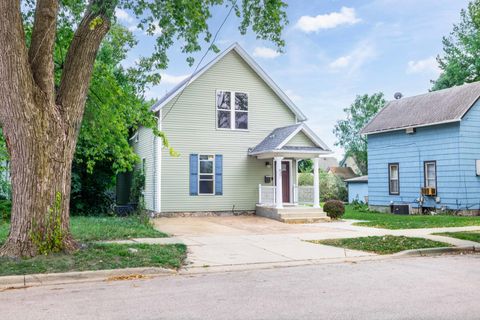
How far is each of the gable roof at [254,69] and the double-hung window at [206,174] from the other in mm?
2893

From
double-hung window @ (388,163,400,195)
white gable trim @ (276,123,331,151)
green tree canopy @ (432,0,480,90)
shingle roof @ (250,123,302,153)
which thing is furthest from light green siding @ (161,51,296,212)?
green tree canopy @ (432,0,480,90)

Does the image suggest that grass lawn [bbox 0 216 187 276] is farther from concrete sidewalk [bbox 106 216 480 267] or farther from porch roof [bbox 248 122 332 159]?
porch roof [bbox 248 122 332 159]

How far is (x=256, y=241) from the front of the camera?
12.0m

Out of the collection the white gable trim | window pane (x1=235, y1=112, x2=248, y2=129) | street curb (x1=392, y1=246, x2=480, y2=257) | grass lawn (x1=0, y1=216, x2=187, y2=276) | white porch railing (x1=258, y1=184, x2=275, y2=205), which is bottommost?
street curb (x1=392, y1=246, x2=480, y2=257)

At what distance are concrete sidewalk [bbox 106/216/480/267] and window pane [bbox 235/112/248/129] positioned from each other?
5.34 meters

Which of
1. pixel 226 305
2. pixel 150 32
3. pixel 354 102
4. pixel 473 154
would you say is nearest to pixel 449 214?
pixel 473 154

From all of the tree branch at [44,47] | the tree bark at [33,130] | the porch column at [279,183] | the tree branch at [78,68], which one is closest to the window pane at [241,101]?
the porch column at [279,183]

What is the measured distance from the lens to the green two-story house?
1998cm

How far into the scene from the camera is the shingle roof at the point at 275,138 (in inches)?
770

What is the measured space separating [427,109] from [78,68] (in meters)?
18.2

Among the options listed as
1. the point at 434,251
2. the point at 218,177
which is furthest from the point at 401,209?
the point at 434,251

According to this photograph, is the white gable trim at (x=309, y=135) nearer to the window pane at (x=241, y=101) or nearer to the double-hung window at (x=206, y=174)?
the window pane at (x=241, y=101)

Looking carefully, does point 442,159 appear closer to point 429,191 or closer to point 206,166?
point 429,191

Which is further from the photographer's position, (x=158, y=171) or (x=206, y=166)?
(x=206, y=166)
